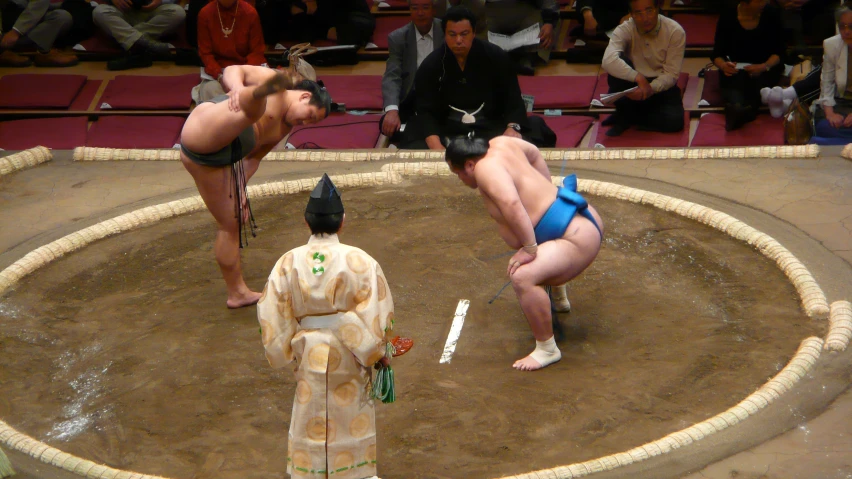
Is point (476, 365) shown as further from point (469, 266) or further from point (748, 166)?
point (748, 166)

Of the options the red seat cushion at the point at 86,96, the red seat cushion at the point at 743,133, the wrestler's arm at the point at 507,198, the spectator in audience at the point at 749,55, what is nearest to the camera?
the wrestler's arm at the point at 507,198

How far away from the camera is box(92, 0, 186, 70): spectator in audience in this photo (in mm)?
5949

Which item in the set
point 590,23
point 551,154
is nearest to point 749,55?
point 590,23

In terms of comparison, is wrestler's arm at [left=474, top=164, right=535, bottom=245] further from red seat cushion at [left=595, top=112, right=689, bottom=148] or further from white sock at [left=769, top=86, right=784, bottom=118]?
white sock at [left=769, top=86, right=784, bottom=118]

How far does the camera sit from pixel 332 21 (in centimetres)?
594

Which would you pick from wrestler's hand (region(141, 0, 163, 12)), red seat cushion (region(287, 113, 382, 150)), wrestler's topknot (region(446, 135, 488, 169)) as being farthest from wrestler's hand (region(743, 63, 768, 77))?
wrestler's hand (region(141, 0, 163, 12))

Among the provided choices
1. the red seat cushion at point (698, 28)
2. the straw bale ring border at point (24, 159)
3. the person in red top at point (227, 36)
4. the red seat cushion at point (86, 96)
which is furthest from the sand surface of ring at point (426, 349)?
the red seat cushion at point (698, 28)

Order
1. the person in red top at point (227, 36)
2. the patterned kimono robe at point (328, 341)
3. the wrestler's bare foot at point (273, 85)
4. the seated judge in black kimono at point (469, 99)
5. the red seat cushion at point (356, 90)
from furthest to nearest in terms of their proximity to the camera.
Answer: the red seat cushion at point (356, 90), the person in red top at point (227, 36), the seated judge in black kimono at point (469, 99), the wrestler's bare foot at point (273, 85), the patterned kimono robe at point (328, 341)

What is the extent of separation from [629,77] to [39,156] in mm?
2849

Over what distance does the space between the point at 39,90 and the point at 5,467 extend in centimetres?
369

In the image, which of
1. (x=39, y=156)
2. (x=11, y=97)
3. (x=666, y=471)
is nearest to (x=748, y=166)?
(x=666, y=471)

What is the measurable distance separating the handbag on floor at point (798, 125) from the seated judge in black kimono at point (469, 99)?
1.07 metres

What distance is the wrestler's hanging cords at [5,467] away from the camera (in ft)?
8.16

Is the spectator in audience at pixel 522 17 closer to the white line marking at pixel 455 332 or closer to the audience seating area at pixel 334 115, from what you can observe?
the audience seating area at pixel 334 115
